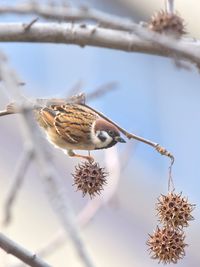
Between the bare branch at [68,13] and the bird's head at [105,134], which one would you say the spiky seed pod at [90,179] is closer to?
the bird's head at [105,134]

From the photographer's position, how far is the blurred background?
589 cm

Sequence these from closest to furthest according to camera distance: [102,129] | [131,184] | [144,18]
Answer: [102,129], [131,184], [144,18]

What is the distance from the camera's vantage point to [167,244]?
171cm

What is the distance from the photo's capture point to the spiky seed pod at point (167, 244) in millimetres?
1718

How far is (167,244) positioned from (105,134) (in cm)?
27

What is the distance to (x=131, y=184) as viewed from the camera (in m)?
6.80

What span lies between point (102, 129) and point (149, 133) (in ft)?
15.6

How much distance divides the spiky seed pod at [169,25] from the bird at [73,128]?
24 centimetres

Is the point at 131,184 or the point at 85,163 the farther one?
the point at 131,184

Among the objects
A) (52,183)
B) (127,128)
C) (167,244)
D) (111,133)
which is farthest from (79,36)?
(127,128)

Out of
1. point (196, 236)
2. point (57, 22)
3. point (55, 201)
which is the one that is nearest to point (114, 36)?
point (57, 22)

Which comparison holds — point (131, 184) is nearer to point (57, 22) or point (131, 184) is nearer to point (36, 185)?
point (36, 185)

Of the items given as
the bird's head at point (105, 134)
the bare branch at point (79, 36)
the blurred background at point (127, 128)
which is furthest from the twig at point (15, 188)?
the blurred background at point (127, 128)

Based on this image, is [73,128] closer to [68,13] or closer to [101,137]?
[101,137]
